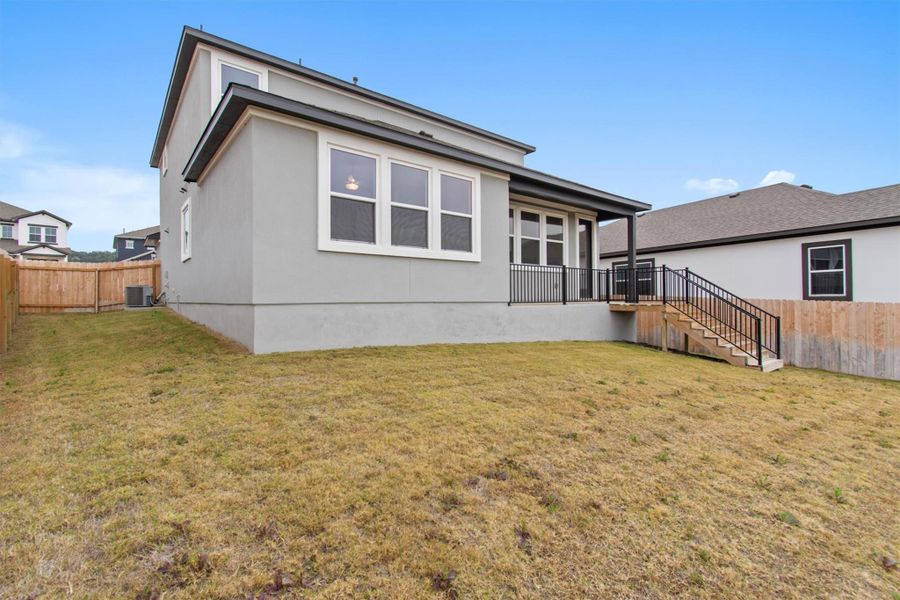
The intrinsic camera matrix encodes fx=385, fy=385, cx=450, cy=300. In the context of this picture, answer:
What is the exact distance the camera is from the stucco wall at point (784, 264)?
1101cm

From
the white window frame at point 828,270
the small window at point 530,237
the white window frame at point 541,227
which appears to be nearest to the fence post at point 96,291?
the white window frame at point 541,227

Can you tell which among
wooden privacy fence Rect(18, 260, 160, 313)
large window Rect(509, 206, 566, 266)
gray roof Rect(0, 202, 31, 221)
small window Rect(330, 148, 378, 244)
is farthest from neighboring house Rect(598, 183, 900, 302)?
gray roof Rect(0, 202, 31, 221)

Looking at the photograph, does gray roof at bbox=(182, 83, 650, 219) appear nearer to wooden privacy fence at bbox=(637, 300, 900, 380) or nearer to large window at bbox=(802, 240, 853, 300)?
wooden privacy fence at bbox=(637, 300, 900, 380)

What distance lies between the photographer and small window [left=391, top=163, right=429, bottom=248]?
7.36 m

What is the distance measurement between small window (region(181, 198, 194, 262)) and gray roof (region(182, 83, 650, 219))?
55.6 inches

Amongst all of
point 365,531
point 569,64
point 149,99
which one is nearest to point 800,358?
point 569,64

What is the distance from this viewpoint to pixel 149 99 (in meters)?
13.8

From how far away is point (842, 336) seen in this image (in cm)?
954

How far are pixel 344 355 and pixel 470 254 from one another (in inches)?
143

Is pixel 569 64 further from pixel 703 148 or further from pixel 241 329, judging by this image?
pixel 241 329

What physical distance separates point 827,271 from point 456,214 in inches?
497

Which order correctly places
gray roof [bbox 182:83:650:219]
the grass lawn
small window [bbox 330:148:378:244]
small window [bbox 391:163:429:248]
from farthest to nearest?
1. small window [bbox 391:163:429:248]
2. small window [bbox 330:148:378:244]
3. gray roof [bbox 182:83:650:219]
4. the grass lawn

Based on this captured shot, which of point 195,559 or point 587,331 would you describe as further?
point 587,331

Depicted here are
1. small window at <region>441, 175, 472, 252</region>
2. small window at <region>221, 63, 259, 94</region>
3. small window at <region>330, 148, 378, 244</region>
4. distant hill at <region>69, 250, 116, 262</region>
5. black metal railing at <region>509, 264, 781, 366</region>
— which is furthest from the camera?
distant hill at <region>69, 250, 116, 262</region>
